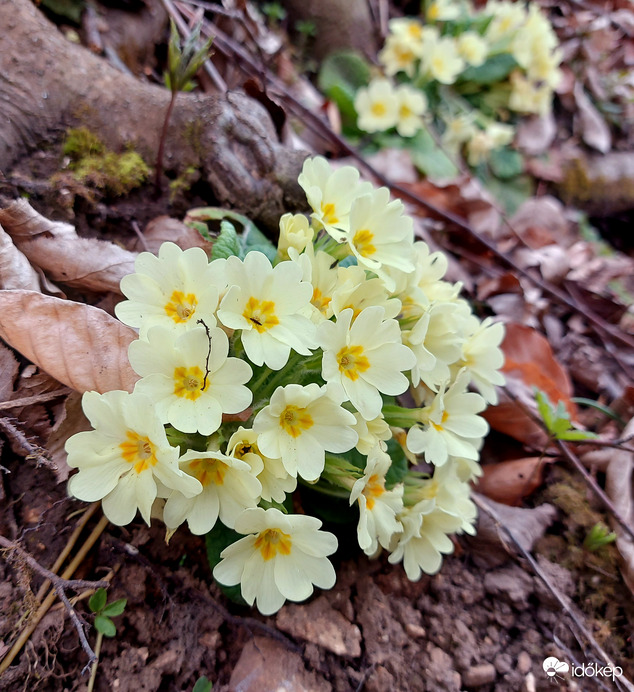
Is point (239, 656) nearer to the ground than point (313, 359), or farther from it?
nearer to the ground

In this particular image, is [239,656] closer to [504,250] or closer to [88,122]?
[88,122]

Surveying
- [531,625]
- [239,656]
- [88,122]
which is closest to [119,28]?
[88,122]

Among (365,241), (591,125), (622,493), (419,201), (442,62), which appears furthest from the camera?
(591,125)

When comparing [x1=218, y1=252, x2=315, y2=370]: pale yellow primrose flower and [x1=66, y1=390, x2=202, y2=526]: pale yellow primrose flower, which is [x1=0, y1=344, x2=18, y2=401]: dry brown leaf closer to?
[x1=66, y1=390, x2=202, y2=526]: pale yellow primrose flower

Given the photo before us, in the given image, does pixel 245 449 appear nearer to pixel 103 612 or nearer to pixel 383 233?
pixel 103 612

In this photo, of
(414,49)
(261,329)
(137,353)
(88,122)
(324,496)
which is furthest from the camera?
(414,49)

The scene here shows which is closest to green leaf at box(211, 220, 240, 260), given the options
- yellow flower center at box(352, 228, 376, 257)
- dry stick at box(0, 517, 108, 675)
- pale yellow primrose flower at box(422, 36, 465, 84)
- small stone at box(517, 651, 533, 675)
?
yellow flower center at box(352, 228, 376, 257)

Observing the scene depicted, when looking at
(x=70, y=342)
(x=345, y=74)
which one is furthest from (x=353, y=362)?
(x=345, y=74)
